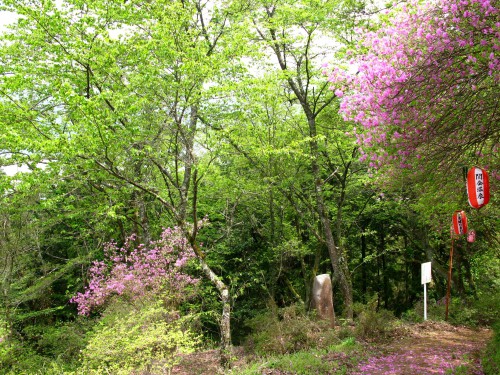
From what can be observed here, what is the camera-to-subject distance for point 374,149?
5461 mm

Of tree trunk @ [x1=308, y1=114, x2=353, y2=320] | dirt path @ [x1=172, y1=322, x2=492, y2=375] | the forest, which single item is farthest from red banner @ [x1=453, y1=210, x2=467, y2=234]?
tree trunk @ [x1=308, y1=114, x2=353, y2=320]

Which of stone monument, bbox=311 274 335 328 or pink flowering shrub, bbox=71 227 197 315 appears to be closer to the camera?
pink flowering shrub, bbox=71 227 197 315

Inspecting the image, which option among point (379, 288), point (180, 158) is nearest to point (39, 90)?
point (180, 158)

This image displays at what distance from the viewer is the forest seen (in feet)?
15.0

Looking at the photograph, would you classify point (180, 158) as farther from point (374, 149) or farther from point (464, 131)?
point (464, 131)

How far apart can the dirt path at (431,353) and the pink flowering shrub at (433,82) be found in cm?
306

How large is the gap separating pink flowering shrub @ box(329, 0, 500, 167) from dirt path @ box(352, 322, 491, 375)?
306 centimetres

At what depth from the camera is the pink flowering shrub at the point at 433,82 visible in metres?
3.75

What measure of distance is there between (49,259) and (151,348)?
11.0 meters

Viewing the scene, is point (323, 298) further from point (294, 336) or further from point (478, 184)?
point (478, 184)

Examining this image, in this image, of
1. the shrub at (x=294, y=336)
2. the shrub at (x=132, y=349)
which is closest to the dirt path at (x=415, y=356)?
the shrub at (x=294, y=336)

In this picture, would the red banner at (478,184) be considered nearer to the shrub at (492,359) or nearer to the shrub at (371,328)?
the shrub at (492,359)

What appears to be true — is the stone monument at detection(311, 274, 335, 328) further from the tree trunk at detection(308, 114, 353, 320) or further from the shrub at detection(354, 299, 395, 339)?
the shrub at detection(354, 299, 395, 339)

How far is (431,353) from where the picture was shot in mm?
6523
